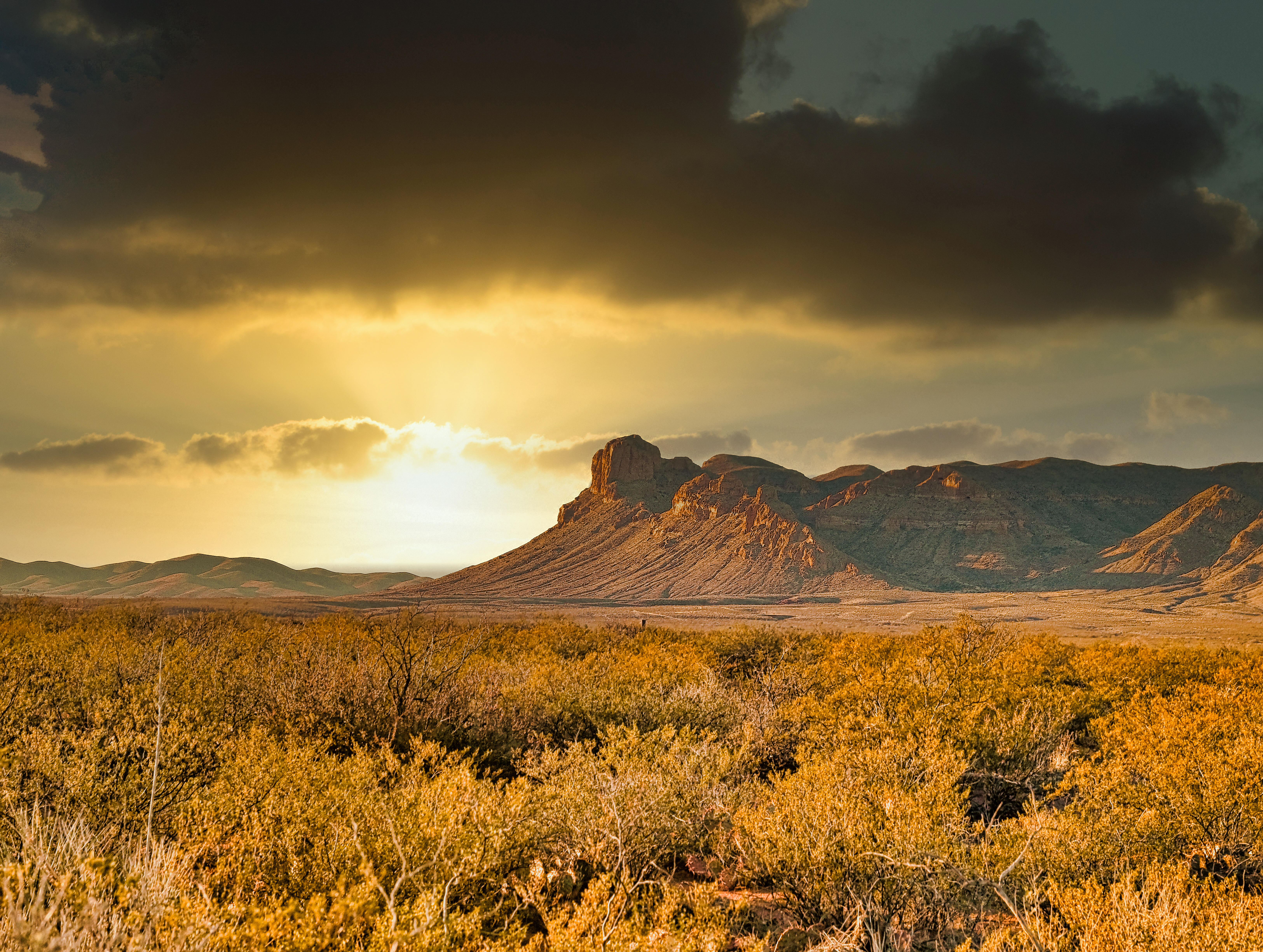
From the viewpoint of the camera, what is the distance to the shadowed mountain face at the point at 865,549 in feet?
490

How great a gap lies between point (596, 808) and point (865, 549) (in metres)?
185

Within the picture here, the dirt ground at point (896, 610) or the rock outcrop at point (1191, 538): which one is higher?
the rock outcrop at point (1191, 538)

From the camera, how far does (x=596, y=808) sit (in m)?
10.3

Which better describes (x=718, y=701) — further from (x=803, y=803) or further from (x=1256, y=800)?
(x=1256, y=800)

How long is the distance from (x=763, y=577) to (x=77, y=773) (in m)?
152

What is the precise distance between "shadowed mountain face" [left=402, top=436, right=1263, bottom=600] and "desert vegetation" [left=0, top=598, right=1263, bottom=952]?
411 feet

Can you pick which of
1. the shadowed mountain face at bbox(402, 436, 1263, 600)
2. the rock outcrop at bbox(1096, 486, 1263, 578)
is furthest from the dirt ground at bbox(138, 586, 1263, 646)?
the rock outcrop at bbox(1096, 486, 1263, 578)

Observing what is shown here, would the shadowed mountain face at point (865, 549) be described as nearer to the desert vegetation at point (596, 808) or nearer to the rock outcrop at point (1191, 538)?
the rock outcrop at point (1191, 538)

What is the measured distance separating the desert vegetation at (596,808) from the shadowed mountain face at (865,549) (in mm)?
125332

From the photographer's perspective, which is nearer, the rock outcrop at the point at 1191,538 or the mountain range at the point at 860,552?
the mountain range at the point at 860,552

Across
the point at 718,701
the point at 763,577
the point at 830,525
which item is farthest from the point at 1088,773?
the point at 830,525

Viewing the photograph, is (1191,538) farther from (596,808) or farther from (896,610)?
(596,808)

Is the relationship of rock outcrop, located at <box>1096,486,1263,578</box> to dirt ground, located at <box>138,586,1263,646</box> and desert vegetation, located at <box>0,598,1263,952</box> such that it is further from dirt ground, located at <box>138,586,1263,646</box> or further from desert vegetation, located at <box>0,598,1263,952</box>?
desert vegetation, located at <box>0,598,1263,952</box>

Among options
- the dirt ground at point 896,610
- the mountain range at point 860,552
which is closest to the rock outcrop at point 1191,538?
the mountain range at point 860,552
